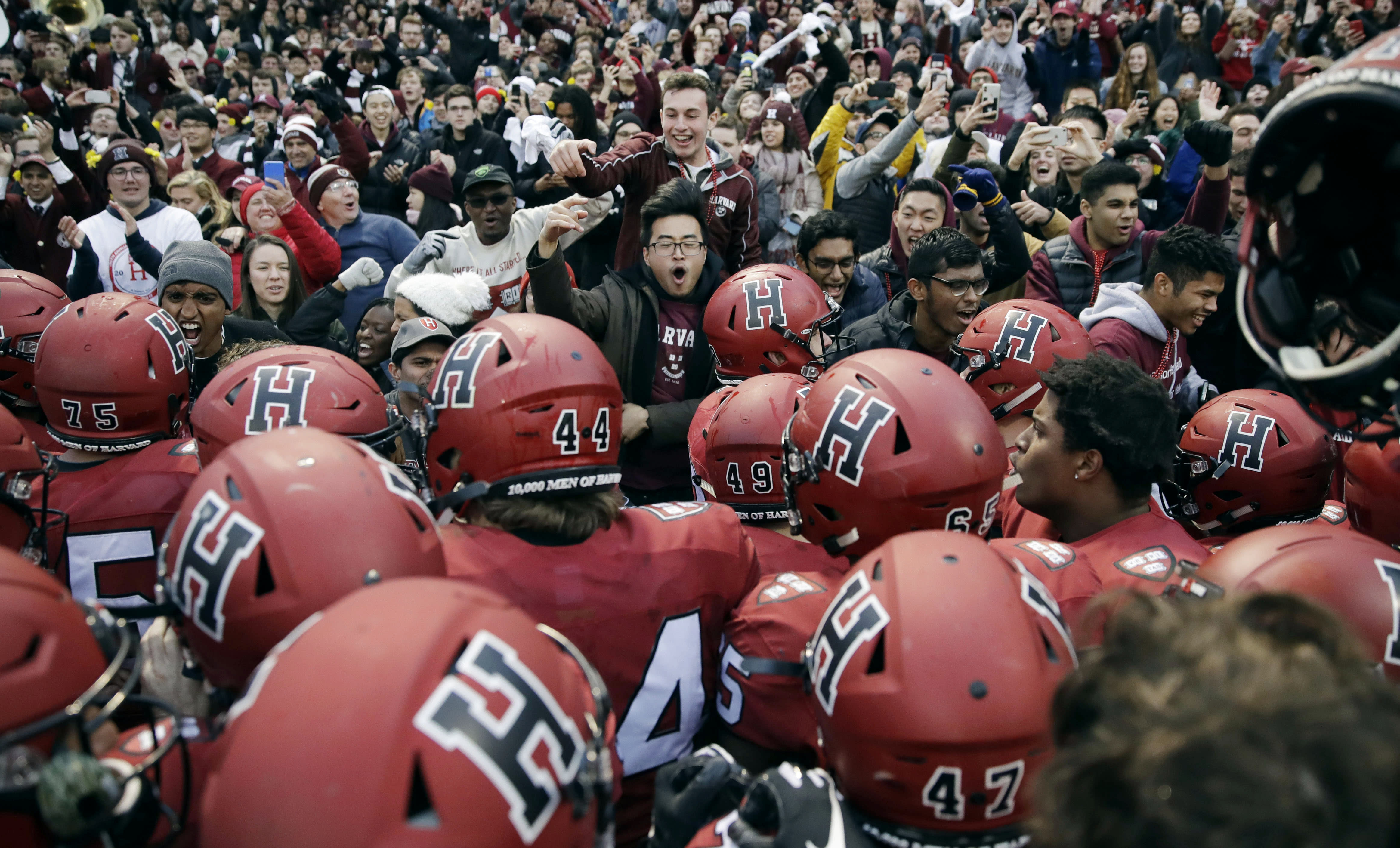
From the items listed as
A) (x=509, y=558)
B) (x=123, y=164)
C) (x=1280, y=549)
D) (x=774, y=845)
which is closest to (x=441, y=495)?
(x=509, y=558)

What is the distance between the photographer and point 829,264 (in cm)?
586

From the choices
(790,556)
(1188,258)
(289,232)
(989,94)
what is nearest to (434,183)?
(289,232)

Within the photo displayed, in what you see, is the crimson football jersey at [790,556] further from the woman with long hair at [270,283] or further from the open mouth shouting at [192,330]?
the woman with long hair at [270,283]

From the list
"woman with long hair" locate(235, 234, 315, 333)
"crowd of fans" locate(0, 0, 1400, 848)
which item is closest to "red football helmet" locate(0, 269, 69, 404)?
"crowd of fans" locate(0, 0, 1400, 848)

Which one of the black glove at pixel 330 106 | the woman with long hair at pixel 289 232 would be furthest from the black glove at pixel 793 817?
the black glove at pixel 330 106

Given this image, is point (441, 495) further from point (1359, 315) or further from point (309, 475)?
point (1359, 315)

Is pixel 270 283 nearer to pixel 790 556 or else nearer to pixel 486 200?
pixel 486 200

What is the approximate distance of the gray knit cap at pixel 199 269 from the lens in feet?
16.2

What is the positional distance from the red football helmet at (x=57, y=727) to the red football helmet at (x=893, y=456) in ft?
6.14

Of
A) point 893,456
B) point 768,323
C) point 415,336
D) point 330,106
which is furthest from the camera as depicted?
point 330,106

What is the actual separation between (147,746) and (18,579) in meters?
0.41

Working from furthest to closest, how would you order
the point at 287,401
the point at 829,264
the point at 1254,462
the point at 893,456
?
the point at 829,264 < the point at 1254,462 < the point at 287,401 < the point at 893,456

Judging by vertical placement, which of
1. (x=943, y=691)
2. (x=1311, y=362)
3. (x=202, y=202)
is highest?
(x=1311, y=362)

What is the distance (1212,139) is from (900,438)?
13.1ft
